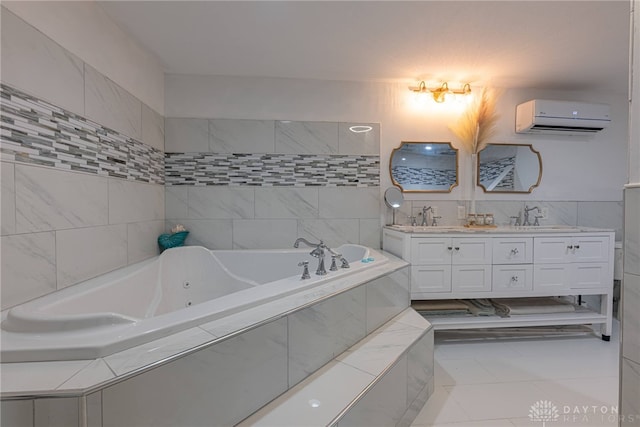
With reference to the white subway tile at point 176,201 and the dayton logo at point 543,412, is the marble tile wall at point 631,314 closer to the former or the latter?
the dayton logo at point 543,412

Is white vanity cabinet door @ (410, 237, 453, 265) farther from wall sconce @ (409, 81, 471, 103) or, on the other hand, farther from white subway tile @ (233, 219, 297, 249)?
wall sconce @ (409, 81, 471, 103)

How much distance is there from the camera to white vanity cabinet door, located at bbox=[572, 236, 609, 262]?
7.40 ft

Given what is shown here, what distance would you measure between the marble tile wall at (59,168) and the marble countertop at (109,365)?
→ 62 centimetres

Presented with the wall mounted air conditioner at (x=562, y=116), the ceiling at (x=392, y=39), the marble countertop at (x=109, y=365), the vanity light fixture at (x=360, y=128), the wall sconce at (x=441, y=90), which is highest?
the ceiling at (x=392, y=39)

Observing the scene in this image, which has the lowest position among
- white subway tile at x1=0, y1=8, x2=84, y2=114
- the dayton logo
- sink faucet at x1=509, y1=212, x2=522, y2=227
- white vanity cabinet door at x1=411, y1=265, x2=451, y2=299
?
the dayton logo

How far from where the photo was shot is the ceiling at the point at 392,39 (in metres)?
1.68

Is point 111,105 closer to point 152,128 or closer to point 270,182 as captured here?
point 152,128

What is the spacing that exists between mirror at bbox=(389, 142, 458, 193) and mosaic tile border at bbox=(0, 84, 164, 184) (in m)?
2.20

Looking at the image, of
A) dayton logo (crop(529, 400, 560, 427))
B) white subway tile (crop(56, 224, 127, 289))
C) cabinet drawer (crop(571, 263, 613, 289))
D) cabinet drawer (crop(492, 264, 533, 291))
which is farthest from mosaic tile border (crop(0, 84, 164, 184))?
cabinet drawer (crop(571, 263, 613, 289))

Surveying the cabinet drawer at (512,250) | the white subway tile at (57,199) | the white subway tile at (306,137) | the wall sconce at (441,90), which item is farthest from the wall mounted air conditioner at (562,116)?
the white subway tile at (57,199)

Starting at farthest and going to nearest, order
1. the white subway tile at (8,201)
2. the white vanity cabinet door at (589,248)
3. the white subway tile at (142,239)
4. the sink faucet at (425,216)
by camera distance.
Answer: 1. the sink faucet at (425,216)
2. the white vanity cabinet door at (589,248)
3. the white subway tile at (142,239)
4. the white subway tile at (8,201)

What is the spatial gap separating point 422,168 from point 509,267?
1.13 meters

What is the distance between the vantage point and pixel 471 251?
2182 millimetres

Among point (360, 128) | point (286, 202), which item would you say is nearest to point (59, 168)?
point (286, 202)
